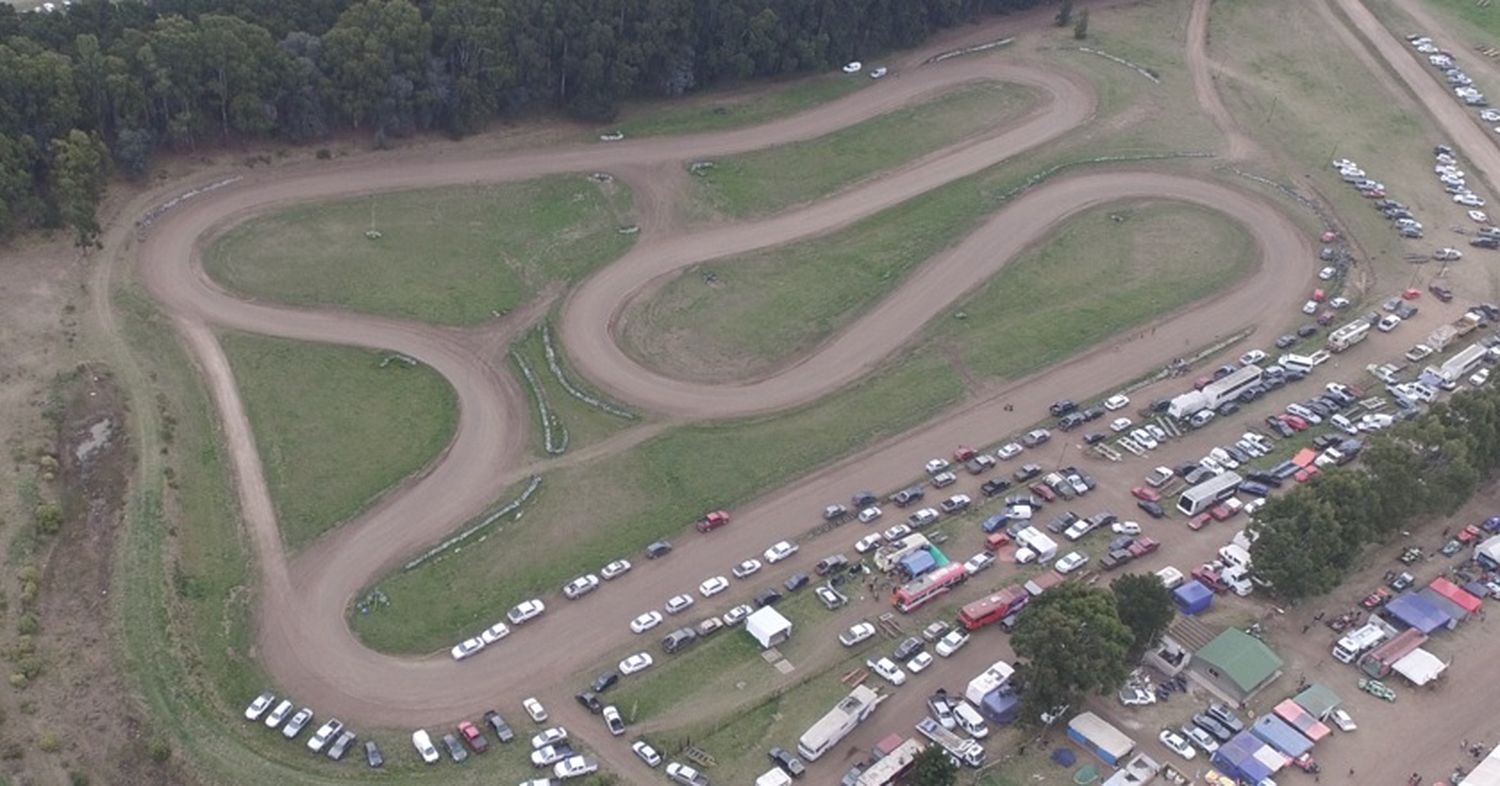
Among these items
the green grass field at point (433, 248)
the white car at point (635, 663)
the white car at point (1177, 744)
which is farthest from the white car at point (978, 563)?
the green grass field at point (433, 248)

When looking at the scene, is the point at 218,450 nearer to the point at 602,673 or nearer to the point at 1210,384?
the point at 602,673

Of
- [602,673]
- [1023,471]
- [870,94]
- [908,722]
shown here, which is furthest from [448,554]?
[870,94]

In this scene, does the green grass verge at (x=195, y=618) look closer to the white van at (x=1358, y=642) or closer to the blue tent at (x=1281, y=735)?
the blue tent at (x=1281, y=735)

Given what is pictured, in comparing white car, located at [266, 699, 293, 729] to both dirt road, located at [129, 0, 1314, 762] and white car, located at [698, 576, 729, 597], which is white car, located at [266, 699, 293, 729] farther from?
white car, located at [698, 576, 729, 597]

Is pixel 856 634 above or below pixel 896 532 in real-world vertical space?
below

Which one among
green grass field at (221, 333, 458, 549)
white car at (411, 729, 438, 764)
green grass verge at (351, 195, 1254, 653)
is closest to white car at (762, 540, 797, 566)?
green grass verge at (351, 195, 1254, 653)

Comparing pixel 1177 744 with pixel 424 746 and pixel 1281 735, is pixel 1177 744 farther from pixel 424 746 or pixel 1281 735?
pixel 424 746

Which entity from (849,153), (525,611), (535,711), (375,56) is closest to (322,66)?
(375,56)

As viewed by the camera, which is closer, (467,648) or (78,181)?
(467,648)
